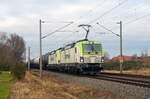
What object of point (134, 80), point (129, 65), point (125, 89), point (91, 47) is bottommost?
point (125, 89)

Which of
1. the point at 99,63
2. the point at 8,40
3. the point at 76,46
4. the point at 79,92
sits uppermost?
the point at 8,40

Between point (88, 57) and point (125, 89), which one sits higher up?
point (88, 57)

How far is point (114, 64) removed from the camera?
171ft

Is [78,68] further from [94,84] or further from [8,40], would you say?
[8,40]

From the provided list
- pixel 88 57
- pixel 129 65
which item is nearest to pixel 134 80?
pixel 88 57

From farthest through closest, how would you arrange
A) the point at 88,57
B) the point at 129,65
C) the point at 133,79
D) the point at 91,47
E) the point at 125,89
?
the point at 129,65, the point at 91,47, the point at 88,57, the point at 133,79, the point at 125,89

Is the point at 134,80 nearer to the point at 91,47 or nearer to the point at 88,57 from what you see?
the point at 88,57

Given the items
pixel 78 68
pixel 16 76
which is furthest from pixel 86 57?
pixel 16 76

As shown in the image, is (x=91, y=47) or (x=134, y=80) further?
(x=91, y=47)

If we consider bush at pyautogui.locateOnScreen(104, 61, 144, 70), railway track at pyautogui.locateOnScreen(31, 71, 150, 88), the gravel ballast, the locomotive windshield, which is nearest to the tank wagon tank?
the locomotive windshield

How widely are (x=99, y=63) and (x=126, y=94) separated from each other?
12647mm

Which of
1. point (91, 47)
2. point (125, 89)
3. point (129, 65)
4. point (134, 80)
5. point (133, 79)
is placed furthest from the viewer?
point (129, 65)

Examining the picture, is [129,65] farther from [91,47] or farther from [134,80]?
[134,80]

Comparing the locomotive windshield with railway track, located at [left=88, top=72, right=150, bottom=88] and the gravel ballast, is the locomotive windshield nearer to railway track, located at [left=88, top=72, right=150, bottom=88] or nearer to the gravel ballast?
railway track, located at [left=88, top=72, right=150, bottom=88]
